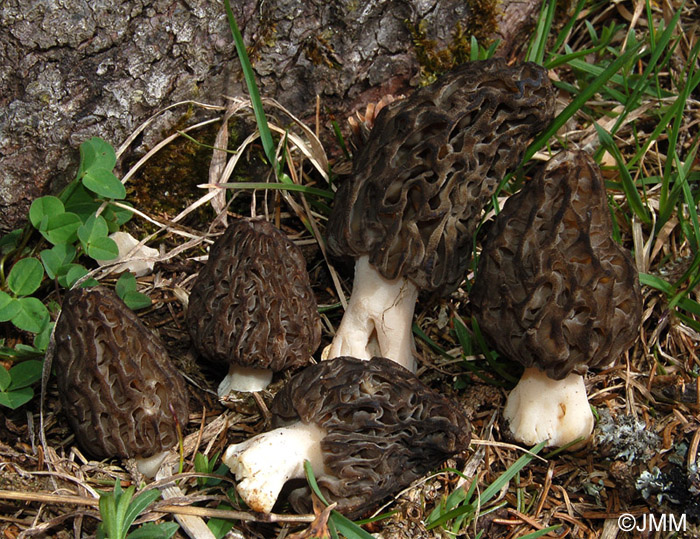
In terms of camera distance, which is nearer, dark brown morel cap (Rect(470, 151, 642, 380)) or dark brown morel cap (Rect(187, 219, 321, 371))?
dark brown morel cap (Rect(470, 151, 642, 380))

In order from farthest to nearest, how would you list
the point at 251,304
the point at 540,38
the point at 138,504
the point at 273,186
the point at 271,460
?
the point at 540,38, the point at 273,186, the point at 251,304, the point at 271,460, the point at 138,504

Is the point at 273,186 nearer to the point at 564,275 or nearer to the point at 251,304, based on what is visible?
the point at 251,304

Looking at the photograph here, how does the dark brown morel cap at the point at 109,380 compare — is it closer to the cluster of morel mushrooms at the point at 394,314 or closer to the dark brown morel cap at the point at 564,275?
the cluster of morel mushrooms at the point at 394,314

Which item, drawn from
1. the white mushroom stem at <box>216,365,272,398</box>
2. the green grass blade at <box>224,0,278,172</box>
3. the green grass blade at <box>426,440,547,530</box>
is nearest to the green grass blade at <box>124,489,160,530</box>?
the white mushroom stem at <box>216,365,272,398</box>

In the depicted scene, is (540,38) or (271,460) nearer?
(271,460)

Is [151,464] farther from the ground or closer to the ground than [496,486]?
farther from the ground

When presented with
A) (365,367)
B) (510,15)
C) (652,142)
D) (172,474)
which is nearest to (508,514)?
(365,367)

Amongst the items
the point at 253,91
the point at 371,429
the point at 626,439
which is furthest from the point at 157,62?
the point at 626,439

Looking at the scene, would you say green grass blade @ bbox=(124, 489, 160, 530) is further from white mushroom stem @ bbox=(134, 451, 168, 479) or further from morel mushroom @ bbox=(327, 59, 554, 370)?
morel mushroom @ bbox=(327, 59, 554, 370)
